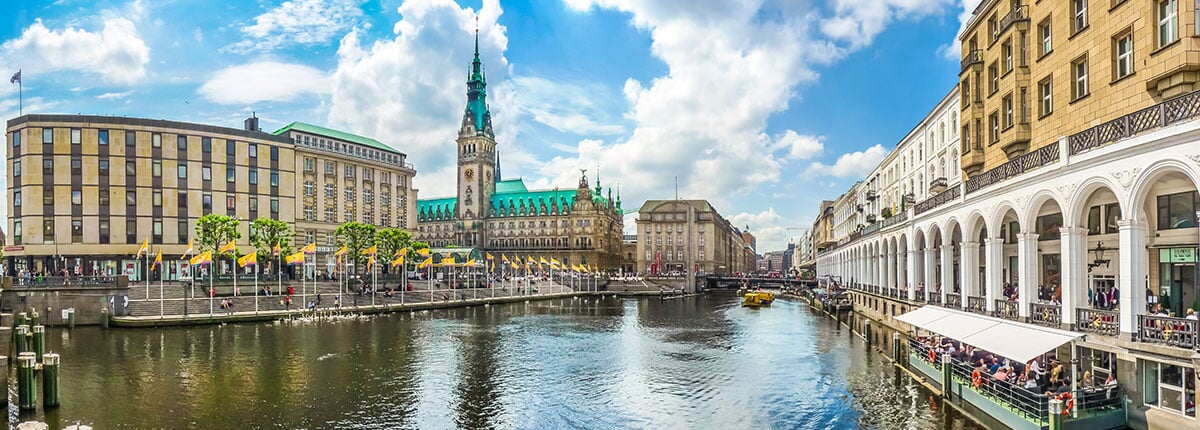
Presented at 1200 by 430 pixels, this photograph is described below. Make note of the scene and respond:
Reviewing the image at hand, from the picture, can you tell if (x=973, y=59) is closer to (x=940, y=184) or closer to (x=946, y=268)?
(x=940, y=184)

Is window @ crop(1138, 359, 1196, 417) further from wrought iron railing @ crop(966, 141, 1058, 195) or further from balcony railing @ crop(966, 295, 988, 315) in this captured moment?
balcony railing @ crop(966, 295, 988, 315)

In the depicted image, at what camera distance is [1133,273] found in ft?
73.1

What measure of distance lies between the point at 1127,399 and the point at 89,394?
43576 mm

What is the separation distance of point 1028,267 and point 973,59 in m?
20.1

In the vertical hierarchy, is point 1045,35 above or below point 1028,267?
above

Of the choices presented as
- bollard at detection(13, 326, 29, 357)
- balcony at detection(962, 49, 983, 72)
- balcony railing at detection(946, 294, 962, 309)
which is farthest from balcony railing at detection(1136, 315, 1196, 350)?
bollard at detection(13, 326, 29, 357)

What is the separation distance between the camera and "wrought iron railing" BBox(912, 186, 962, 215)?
4100cm

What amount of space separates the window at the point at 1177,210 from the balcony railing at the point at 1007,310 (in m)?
6.22

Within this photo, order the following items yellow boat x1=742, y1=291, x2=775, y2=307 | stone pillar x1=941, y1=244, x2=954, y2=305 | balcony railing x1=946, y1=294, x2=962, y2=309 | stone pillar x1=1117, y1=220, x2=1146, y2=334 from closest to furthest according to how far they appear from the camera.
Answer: stone pillar x1=1117, y1=220, x2=1146, y2=334, balcony railing x1=946, y1=294, x2=962, y2=309, stone pillar x1=941, y1=244, x2=954, y2=305, yellow boat x1=742, y1=291, x2=775, y2=307

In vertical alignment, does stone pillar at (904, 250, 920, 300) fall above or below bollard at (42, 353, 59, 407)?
above

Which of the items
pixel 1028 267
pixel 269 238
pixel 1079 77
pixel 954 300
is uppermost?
pixel 1079 77

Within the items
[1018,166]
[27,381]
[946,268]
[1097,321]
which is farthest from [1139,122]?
[27,381]

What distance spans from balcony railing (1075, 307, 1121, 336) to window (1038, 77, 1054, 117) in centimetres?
1278

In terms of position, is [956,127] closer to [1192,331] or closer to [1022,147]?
[1022,147]
